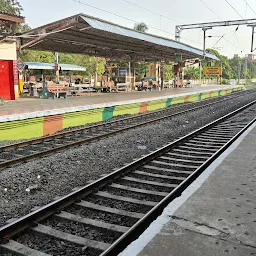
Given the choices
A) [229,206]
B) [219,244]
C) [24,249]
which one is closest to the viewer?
[219,244]

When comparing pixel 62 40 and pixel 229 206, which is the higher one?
pixel 62 40

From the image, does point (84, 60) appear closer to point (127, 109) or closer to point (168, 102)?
point (168, 102)

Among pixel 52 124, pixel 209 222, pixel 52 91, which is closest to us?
pixel 209 222

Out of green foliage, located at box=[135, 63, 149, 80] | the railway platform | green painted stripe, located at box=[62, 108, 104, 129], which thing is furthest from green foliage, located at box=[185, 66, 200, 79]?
the railway platform

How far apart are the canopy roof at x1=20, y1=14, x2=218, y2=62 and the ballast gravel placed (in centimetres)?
730

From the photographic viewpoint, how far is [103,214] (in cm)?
434

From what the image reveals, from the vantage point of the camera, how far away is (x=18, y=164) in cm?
684

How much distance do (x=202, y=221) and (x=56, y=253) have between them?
1625 mm

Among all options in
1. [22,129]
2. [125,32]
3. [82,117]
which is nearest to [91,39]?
[125,32]

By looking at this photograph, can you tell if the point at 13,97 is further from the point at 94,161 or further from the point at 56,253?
the point at 56,253

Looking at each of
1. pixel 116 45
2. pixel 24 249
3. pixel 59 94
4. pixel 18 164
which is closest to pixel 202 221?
pixel 24 249

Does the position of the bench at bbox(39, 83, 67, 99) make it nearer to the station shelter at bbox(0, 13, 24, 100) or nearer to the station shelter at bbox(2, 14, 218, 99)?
the station shelter at bbox(0, 13, 24, 100)

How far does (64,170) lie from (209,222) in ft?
12.2

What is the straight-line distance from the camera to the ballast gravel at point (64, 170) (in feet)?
16.3
